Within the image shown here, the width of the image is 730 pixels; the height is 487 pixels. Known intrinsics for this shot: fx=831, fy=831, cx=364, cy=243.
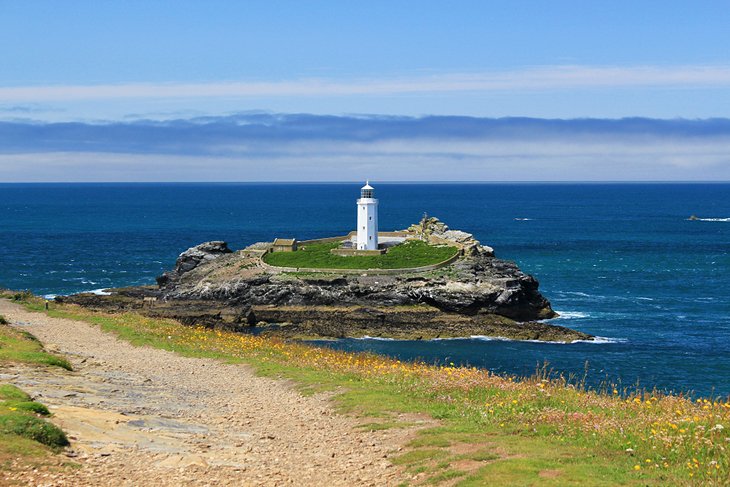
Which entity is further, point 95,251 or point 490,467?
point 95,251

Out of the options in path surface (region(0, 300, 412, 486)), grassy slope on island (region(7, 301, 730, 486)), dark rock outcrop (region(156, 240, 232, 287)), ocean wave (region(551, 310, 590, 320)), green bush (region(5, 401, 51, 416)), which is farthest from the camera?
dark rock outcrop (region(156, 240, 232, 287))

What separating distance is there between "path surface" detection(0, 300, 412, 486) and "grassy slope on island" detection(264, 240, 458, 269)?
42.3 metres

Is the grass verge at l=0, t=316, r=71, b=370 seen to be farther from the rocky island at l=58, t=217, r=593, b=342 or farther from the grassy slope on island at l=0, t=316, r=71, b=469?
the rocky island at l=58, t=217, r=593, b=342

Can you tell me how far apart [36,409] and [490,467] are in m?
10.2

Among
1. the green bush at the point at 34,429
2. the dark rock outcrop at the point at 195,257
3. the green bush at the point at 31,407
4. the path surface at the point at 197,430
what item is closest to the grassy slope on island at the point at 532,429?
the path surface at the point at 197,430

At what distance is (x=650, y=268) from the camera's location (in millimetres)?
94062

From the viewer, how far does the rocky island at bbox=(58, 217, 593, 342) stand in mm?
58812

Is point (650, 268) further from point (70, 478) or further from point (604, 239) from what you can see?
point (70, 478)

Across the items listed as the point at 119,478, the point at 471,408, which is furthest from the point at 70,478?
the point at 471,408

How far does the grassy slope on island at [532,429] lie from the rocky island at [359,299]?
1275 inches

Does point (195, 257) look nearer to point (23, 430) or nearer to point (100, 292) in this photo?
point (100, 292)

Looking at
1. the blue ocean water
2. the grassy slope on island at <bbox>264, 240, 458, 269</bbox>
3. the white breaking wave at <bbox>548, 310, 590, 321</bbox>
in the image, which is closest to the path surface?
the blue ocean water

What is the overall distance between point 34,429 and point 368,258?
196 ft

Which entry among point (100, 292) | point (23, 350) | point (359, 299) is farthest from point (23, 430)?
point (100, 292)
